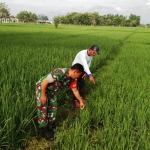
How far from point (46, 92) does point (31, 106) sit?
31 centimetres

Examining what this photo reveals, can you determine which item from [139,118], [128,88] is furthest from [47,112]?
[128,88]

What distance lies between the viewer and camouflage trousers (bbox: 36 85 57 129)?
2.70 metres

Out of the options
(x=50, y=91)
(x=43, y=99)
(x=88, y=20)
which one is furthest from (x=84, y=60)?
(x=88, y=20)

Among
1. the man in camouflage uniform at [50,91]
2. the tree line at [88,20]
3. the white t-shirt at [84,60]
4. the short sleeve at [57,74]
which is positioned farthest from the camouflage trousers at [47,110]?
the tree line at [88,20]

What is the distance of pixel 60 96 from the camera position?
3.69m

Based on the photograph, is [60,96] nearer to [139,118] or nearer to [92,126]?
[92,126]

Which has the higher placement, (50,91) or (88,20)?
(88,20)

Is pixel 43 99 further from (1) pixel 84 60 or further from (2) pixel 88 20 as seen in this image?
(2) pixel 88 20

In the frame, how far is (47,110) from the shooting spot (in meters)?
2.79

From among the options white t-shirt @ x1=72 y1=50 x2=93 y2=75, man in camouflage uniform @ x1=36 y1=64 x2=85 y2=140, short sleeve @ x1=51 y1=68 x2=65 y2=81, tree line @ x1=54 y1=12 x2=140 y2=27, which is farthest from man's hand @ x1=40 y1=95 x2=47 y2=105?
tree line @ x1=54 y1=12 x2=140 y2=27

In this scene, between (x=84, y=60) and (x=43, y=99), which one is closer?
(x=43, y=99)

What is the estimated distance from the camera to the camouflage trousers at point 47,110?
2697mm

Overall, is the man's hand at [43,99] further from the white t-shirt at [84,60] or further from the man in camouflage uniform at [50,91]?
the white t-shirt at [84,60]

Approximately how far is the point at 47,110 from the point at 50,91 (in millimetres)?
260
